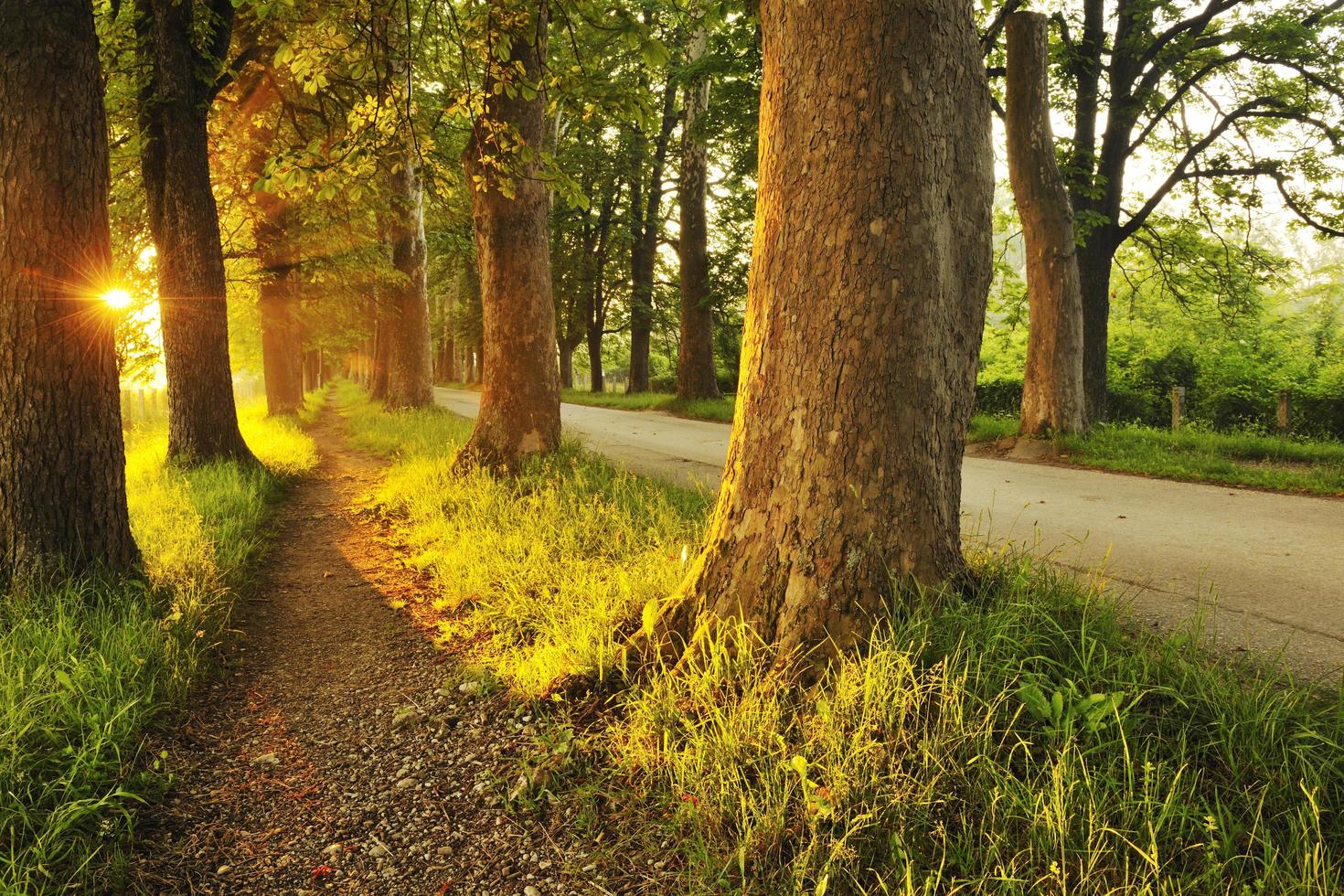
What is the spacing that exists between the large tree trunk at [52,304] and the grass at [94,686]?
1.28 ft

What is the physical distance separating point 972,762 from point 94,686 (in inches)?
135

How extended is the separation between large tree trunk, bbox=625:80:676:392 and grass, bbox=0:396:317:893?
19873 millimetres

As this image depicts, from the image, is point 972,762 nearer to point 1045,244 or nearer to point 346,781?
point 346,781

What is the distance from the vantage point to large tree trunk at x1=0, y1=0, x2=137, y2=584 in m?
3.67

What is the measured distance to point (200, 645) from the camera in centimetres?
359

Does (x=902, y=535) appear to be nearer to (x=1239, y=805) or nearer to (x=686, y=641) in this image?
(x=686, y=641)

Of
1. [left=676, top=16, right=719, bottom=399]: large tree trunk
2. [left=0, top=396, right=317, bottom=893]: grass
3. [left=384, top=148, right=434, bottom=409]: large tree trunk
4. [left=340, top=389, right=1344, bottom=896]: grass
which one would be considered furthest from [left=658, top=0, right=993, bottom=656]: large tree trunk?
[left=384, top=148, right=434, bottom=409]: large tree trunk

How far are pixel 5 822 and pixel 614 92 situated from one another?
5.36 metres

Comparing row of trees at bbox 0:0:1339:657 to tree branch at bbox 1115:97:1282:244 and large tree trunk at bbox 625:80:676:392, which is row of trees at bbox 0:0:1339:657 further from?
large tree trunk at bbox 625:80:676:392

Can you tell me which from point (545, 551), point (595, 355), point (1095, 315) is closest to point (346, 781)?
point (545, 551)

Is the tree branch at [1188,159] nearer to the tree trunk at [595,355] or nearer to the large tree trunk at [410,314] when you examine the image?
the large tree trunk at [410,314]

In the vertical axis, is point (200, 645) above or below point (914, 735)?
below

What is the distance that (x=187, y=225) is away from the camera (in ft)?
25.4

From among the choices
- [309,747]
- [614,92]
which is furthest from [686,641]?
[614,92]
